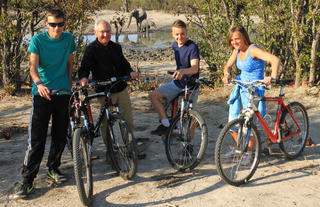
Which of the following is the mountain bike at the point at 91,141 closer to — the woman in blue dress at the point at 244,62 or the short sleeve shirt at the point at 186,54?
the short sleeve shirt at the point at 186,54

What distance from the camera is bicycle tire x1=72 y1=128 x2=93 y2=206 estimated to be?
3.42 meters

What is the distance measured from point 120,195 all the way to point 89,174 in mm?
442

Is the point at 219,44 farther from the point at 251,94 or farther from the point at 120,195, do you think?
the point at 120,195

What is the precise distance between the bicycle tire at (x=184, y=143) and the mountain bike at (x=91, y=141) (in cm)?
59

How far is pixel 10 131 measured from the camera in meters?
5.99

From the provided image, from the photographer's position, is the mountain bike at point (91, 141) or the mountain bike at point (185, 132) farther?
the mountain bike at point (185, 132)

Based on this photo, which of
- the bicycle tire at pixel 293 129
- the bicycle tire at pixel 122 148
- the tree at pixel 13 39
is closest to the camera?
the bicycle tire at pixel 122 148

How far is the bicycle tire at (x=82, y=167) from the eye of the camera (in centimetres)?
342

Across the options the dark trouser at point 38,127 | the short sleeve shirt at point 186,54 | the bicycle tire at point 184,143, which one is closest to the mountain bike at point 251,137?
the bicycle tire at point 184,143

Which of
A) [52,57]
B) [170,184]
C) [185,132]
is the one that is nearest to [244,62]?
[185,132]

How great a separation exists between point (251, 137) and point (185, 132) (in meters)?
0.81

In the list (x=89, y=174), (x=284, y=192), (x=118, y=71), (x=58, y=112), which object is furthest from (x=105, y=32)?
(x=284, y=192)

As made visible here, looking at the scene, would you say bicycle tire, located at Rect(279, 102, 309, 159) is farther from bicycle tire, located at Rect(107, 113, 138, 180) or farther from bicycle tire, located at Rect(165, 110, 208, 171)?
bicycle tire, located at Rect(107, 113, 138, 180)

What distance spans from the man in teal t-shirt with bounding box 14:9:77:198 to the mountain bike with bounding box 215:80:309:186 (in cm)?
186
